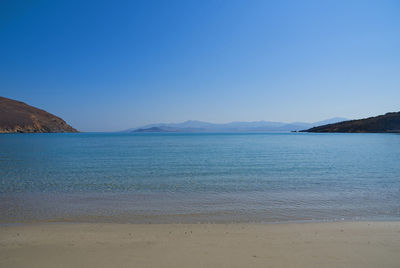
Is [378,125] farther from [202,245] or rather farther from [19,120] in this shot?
[19,120]

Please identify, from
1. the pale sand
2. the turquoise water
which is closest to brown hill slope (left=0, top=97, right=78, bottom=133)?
the turquoise water

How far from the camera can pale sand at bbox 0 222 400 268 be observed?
5301 mm

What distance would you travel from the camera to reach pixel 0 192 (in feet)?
43.1

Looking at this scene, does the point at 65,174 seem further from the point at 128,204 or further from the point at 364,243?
the point at 364,243

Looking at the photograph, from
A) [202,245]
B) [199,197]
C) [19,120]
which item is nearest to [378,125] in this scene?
[199,197]

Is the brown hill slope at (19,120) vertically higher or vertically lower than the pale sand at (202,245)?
higher

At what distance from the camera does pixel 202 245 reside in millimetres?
6230

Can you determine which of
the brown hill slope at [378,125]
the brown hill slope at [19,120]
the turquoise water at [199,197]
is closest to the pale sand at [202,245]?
the turquoise water at [199,197]

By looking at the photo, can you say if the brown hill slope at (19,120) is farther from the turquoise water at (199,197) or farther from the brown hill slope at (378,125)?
the brown hill slope at (378,125)

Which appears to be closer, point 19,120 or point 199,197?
point 199,197

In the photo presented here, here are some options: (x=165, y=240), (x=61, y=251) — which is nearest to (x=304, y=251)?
(x=165, y=240)

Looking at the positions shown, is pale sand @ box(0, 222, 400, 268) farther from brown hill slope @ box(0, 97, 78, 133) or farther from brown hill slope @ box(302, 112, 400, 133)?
brown hill slope @ box(0, 97, 78, 133)

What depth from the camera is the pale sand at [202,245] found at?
5301 millimetres

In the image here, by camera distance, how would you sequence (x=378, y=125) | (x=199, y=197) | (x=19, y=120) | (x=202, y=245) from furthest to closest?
1. (x=19, y=120)
2. (x=378, y=125)
3. (x=199, y=197)
4. (x=202, y=245)
